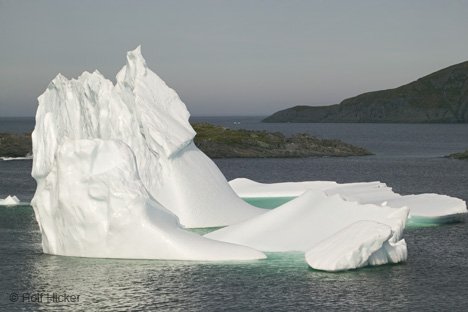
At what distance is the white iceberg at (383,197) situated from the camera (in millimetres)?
45031

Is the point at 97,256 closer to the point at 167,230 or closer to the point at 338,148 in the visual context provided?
the point at 167,230

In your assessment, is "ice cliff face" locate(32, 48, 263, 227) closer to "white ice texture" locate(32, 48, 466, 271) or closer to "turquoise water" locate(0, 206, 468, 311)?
"white ice texture" locate(32, 48, 466, 271)

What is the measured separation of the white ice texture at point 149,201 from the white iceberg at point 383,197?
1094mm

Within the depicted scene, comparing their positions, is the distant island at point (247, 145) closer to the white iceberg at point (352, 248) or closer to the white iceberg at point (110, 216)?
the white iceberg at point (110, 216)

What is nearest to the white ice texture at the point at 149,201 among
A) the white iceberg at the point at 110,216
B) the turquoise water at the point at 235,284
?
the white iceberg at the point at 110,216

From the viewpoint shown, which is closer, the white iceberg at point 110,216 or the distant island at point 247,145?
the white iceberg at point 110,216

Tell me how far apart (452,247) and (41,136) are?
788 inches

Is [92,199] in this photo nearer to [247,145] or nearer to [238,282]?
[238,282]

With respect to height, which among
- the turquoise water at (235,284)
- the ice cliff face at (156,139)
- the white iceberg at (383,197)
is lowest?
the turquoise water at (235,284)

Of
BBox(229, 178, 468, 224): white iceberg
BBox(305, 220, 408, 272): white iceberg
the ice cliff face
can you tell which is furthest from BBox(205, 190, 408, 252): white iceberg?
the ice cliff face

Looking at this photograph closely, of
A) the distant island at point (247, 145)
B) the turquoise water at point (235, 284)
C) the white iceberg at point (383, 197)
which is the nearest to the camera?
the turquoise water at point (235, 284)

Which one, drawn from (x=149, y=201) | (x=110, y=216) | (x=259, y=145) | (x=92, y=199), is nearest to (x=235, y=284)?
(x=149, y=201)

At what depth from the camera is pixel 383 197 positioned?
5241 centimetres

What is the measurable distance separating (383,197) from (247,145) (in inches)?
2932
